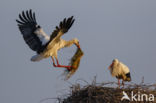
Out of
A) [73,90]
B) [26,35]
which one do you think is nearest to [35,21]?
[26,35]

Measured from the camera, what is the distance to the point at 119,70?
33.0 ft

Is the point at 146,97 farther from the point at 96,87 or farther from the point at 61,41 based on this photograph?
the point at 61,41

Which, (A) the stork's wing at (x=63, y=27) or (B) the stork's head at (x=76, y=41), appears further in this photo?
(B) the stork's head at (x=76, y=41)

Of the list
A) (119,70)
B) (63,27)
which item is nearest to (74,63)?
(63,27)

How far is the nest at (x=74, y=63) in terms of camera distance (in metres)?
9.08

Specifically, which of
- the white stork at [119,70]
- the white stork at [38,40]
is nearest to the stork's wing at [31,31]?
the white stork at [38,40]

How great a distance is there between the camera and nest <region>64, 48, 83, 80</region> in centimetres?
908

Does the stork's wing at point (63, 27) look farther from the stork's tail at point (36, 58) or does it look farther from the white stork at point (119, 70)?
the white stork at point (119, 70)

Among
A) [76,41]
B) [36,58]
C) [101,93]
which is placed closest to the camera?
[101,93]

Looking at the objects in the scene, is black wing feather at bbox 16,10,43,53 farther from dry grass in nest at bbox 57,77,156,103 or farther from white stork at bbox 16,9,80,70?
dry grass in nest at bbox 57,77,156,103

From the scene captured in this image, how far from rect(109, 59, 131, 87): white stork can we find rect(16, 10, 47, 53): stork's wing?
1.41 m

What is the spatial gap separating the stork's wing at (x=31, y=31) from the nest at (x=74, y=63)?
2.70 feet

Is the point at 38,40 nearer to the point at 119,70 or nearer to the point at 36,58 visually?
the point at 36,58

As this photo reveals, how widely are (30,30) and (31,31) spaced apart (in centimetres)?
3
